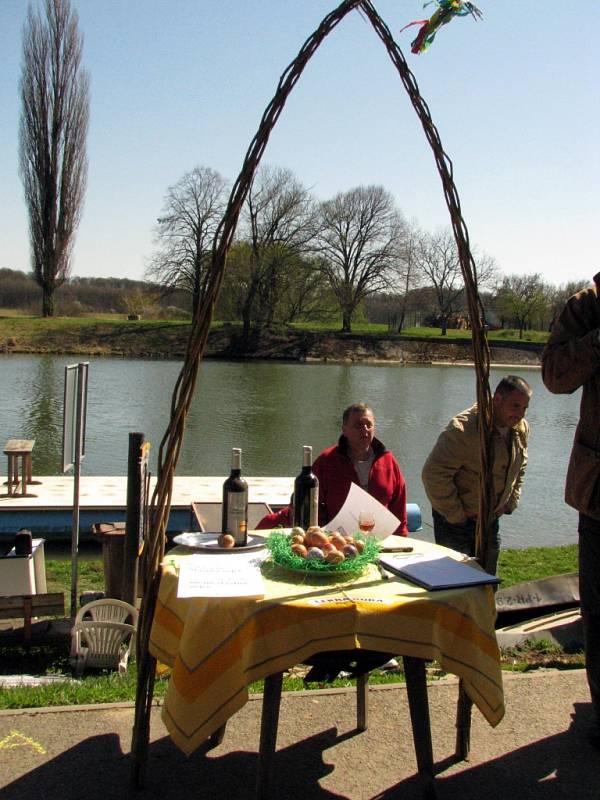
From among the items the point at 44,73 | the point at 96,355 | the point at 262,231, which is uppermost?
the point at 44,73

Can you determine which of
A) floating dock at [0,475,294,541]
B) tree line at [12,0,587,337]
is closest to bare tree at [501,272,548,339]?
tree line at [12,0,587,337]

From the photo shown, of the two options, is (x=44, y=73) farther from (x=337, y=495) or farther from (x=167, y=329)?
(x=337, y=495)

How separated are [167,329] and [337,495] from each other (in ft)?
169

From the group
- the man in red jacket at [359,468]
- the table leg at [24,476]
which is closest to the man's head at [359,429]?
the man in red jacket at [359,468]

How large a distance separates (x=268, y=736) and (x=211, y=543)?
0.83 meters

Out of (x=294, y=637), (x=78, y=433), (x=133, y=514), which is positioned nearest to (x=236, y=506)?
(x=294, y=637)

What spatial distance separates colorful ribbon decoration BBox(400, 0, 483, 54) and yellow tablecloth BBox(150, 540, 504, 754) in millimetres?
2153

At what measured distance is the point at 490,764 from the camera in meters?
3.21

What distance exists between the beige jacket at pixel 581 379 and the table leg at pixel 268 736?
153cm

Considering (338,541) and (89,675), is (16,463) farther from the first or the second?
(338,541)

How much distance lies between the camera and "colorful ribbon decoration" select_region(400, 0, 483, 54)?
3.22 m

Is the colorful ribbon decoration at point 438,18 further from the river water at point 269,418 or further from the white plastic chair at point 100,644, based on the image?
the river water at point 269,418

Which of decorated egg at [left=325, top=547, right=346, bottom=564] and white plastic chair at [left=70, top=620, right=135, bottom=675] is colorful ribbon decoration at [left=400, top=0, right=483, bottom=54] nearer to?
decorated egg at [left=325, top=547, right=346, bottom=564]

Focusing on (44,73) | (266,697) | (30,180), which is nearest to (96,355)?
(30,180)
